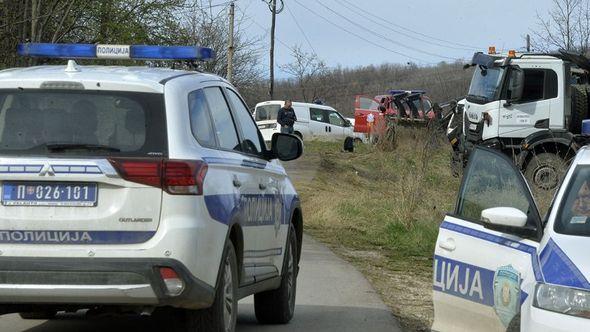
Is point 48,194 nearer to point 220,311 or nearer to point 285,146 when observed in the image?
point 220,311

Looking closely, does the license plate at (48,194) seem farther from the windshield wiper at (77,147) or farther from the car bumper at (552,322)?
the car bumper at (552,322)

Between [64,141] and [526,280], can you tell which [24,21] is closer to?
[64,141]

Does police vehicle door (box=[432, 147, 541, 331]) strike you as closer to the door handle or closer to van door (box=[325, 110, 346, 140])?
the door handle

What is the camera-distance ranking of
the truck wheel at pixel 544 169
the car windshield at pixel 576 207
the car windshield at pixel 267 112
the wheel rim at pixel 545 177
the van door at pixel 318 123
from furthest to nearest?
the van door at pixel 318 123 < the car windshield at pixel 267 112 < the truck wheel at pixel 544 169 < the wheel rim at pixel 545 177 < the car windshield at pixel 576 207

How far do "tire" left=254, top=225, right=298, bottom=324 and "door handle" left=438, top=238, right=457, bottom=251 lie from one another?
180 centimetres

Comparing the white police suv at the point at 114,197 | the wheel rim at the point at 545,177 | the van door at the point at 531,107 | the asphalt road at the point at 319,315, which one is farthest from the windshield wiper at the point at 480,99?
the white police suv at the point at 114,197

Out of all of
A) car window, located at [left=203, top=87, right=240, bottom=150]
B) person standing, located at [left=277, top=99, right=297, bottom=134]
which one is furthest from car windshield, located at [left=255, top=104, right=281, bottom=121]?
car window, located at [left=203, top=87, right=240, bottom=150]

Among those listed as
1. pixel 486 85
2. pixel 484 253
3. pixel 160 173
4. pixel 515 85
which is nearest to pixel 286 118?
pixel 486 85

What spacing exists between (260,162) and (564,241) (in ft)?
9.10

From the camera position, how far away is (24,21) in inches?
623

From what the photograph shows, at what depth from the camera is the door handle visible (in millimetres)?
6095

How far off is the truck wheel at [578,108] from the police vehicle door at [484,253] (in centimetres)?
1292

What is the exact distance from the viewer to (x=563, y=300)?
438 centimetres

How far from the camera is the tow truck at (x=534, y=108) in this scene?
18.2m
